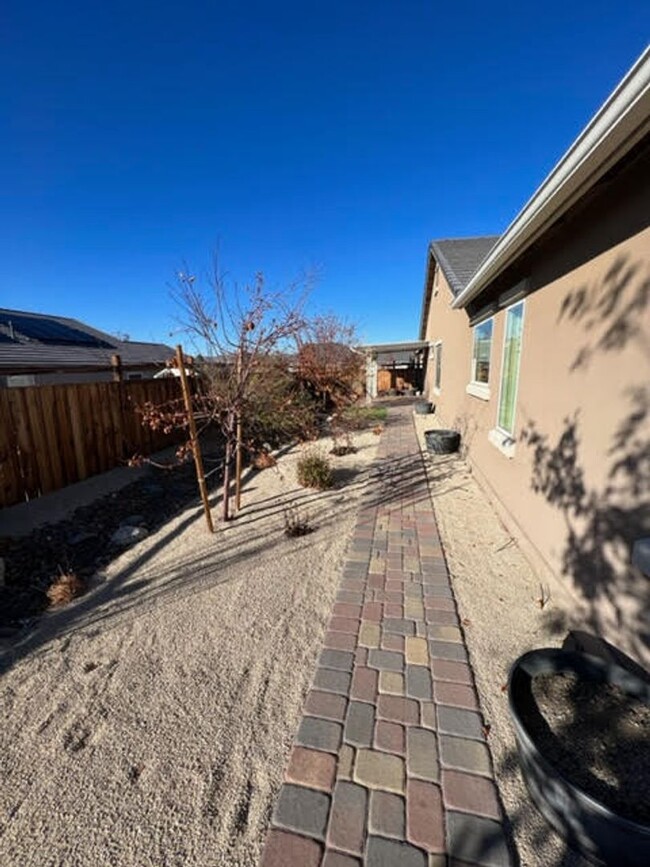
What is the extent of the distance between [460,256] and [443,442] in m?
6.48

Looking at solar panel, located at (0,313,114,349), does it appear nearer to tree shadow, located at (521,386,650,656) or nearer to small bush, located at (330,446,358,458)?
small bush, located at (330,446,358,458)

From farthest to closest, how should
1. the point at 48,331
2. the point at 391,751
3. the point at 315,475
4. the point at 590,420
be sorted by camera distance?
1. the point at 48,331
2. the point at 315,475
3. the point at 590,420
4. the point at 391,751

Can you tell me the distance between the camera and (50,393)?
552 cm

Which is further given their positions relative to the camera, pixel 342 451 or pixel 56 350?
pixel 56 350

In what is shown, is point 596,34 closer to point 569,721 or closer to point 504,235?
point 504,235

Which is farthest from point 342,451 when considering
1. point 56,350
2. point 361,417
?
point 56,350

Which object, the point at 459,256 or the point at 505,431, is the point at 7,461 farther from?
the point at 459,256

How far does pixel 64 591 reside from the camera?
3062mm

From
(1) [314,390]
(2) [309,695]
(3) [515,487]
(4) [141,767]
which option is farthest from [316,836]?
(1) [314,390]

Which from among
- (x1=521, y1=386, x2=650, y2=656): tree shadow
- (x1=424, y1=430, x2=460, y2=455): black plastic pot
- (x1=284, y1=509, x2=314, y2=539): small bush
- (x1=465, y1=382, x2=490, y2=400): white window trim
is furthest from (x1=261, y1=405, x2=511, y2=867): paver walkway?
(x1=424, y1=430, x2=460, y2=455): black plastic pot

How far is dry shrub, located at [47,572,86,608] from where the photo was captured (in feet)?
9.99

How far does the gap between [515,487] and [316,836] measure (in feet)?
11.4

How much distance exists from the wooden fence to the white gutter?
629 cm

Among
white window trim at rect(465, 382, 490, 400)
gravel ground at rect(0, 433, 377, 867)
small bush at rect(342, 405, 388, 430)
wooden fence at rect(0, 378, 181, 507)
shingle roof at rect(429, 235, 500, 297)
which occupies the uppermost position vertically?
shingle roof at rect(429, 235, 500, 297)
